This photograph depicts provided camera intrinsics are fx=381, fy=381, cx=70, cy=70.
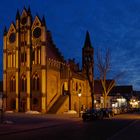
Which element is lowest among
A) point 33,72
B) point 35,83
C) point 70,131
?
point 70,131

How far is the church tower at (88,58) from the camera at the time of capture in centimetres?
8744

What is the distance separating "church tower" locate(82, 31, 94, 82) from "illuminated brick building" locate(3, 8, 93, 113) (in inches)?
394

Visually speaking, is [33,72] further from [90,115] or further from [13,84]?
[90,115]

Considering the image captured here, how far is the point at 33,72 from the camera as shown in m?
70.6

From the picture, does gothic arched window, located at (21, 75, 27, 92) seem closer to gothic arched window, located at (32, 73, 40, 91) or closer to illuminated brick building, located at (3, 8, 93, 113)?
illuminated brick building, located at (3, 8, 93, 113)

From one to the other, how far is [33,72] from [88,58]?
2174 cm

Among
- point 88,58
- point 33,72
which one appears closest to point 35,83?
point 33,72

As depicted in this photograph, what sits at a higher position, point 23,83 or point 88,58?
point 88,58

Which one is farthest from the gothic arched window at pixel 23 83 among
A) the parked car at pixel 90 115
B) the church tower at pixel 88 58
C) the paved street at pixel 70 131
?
the paved street at pixel 70 131

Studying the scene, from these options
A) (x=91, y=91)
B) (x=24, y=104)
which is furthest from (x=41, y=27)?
(x=91, y=91)

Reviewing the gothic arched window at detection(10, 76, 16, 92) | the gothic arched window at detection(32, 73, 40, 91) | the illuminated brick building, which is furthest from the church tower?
the gothic arched window at detection(10, 76, 16, 92)

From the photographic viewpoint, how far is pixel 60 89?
74.5m

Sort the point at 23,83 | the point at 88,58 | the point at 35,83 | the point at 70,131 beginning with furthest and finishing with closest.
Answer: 1. the point at 88,58
2. the point at 23,83
3. the point at 35,83
4. the point at 70,131

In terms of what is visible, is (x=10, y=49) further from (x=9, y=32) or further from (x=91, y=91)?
(x=91, y=91)
